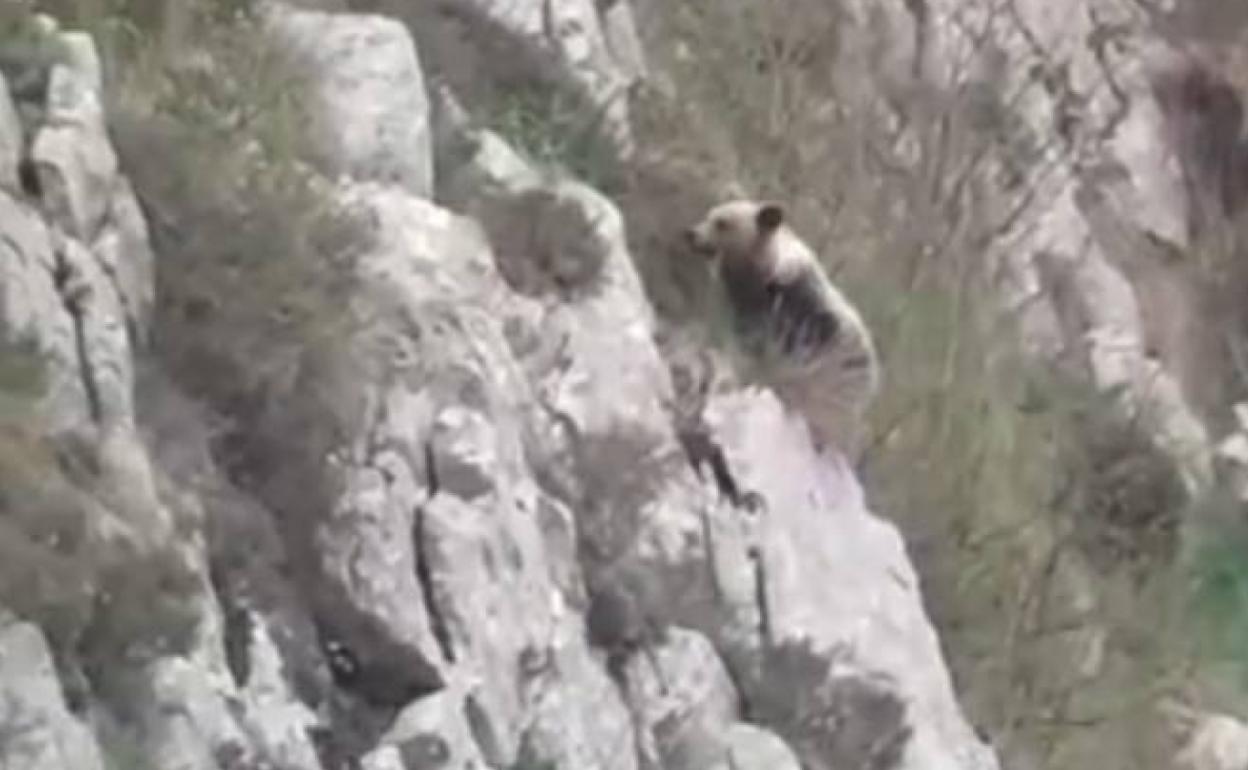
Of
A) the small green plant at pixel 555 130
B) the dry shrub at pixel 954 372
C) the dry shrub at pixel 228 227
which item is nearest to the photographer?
the dry shrub at pixel 228 227

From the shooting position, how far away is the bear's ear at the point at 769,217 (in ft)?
32.1

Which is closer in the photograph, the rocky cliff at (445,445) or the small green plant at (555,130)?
the rocky cliff at (445,445)

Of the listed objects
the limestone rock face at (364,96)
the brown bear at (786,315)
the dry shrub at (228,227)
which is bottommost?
the brown bear at (786,315)

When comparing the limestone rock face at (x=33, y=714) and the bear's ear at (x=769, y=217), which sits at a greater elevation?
the limestone rock face at (x=33, y=714)

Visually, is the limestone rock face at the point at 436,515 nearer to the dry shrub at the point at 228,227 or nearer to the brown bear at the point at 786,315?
the dry shrub at the point at 228,227

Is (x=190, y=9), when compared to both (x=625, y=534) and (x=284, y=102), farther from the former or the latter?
(x=625, y=534)

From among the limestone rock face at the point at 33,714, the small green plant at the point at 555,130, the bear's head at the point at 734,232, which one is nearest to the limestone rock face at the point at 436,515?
the limestone rock face at the point at 33,714

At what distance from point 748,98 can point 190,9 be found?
4029 mm

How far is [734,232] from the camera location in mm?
9891

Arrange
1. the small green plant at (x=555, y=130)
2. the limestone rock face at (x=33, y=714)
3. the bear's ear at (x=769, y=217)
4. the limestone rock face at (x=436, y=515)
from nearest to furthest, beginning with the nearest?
1. the limestone rock face at (x=33, y=714)
2. the limestone rock face at (x=436, y=515)
3. the small green plant at (x=555, y=130)
4. the bear's ear at (x=769, y=217)

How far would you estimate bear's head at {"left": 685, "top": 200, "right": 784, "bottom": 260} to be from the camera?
9832 millimetres

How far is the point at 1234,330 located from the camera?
15570 mm

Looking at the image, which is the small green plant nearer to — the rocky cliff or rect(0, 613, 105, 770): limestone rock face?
the rocky cliff

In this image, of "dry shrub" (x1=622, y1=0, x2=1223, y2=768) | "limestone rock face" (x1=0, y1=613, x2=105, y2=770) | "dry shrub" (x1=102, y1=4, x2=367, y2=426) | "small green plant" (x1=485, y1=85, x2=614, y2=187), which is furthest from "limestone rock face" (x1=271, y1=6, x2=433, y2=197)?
"limestone rock face" (x1=0, y1=613, x2=105, y2=770)
